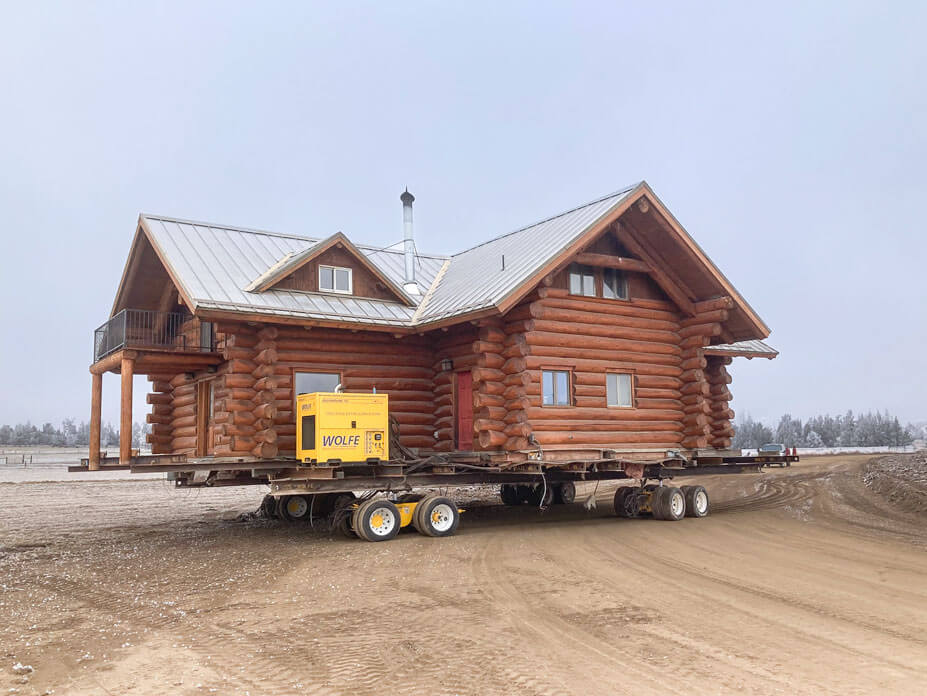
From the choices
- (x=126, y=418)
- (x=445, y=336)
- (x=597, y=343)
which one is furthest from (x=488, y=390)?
(x=126, y=418)

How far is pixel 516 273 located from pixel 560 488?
10.6 metres

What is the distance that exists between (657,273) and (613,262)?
1853 millimetres

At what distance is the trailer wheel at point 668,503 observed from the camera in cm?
2281

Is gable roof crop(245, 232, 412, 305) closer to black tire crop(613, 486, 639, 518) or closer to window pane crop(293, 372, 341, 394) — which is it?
window pane crop(293, 372, 341, 394)

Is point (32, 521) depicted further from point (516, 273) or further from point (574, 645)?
point (574, 645)

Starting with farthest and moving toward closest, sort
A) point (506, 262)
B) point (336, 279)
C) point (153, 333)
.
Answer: point (153, 333)
point (506, 262)
point (336, 279)

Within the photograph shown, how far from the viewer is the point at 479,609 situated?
1172 centimetres

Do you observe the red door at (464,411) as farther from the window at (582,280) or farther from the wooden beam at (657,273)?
the wooden beam at (657,273)

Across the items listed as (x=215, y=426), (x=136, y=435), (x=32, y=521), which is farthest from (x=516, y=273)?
(x=136, y=435)

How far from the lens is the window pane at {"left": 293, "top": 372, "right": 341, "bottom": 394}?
67.8 ft

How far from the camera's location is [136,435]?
183875 mm

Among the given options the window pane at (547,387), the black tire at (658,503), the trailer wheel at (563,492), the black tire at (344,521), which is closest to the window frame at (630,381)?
the window pane at (547,387)

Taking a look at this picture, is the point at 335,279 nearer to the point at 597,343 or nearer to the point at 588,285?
the point at 588,285

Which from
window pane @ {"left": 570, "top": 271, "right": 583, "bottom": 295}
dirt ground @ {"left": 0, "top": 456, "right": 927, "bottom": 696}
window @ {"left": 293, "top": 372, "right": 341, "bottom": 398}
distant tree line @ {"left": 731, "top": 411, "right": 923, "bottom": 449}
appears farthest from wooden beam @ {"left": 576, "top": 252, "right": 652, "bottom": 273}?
distant tree line @ {"left": 731, "top": 411, "right": 923, "bottom": 449}
